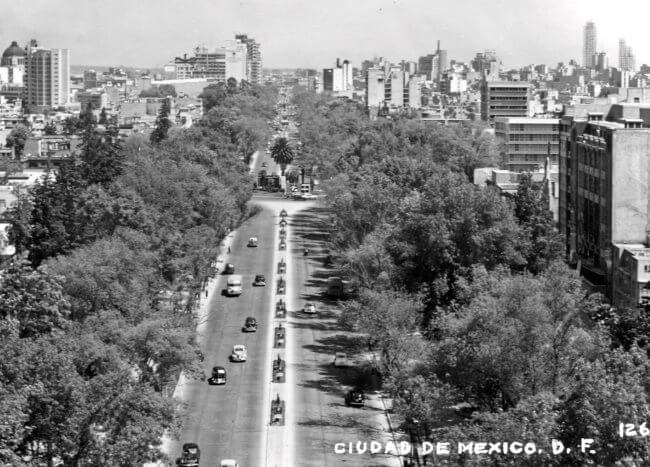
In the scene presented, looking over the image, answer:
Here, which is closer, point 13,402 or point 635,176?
point 13,402

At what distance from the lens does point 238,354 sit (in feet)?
155

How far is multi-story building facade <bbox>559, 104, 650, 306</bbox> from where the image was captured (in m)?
52.2

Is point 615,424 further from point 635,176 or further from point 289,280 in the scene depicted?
point 289,280

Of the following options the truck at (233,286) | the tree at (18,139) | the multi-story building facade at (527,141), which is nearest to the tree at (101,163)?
the truck at (233,286)

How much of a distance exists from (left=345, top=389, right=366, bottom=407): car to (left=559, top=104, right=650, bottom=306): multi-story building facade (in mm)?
12119

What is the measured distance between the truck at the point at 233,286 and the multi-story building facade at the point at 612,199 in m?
13.6

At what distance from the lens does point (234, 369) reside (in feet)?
151

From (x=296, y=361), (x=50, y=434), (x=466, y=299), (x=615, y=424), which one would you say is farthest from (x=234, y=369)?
(x=615, y=424)

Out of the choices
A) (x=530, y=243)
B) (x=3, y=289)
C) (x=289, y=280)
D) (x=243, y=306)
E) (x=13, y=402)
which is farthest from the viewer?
(x=289, y=280)

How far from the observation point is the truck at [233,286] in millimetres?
58969

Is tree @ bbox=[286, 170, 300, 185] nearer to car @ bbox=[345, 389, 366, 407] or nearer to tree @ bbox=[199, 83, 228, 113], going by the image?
tree @ bbox=[199, 83, 228, 113]

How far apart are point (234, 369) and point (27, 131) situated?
100524 millimetres

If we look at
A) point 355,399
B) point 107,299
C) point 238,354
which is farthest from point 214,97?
point 355,399

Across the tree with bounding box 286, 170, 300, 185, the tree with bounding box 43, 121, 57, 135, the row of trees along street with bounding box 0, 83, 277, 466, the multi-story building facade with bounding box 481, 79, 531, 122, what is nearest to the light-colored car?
the row of trees along street with bounding box 0, 83, 277, 466
